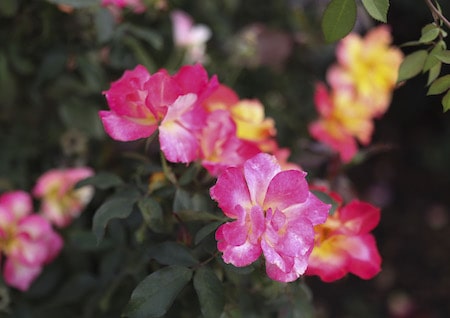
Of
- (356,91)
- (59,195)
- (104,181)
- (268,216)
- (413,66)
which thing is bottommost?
(59,195)

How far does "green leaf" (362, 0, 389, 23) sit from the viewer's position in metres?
0.77

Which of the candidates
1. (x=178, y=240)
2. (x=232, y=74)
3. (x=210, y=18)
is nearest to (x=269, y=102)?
(x=232, y=74)

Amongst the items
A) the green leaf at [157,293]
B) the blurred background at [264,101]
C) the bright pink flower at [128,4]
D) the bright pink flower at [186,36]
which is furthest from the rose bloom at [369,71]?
the green leaf at [157,293]

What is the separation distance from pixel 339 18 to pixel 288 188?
0.69 ft

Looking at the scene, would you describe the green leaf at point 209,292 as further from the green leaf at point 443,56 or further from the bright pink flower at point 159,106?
the green leaf at point 443,56

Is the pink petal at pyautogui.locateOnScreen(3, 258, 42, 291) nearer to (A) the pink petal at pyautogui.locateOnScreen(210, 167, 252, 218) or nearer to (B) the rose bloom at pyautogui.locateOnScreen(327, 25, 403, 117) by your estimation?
(A) the pink petal at pyautogui.locateOnScreen(210, 167, 252, 218)

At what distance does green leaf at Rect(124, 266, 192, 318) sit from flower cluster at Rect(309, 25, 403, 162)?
664mm

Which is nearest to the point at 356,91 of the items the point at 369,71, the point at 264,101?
the point at 369,71

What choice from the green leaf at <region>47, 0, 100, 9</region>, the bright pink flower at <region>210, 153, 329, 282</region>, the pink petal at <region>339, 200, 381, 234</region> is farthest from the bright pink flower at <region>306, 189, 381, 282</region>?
the green leaf at <region>47, 0, 100, 9</region>

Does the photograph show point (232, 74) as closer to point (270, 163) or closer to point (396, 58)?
point (396, 58)

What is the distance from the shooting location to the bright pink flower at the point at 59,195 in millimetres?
1312

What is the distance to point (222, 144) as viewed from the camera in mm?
955

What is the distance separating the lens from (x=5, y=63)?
50.0 inches

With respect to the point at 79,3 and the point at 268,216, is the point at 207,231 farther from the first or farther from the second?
the point at 79,3
